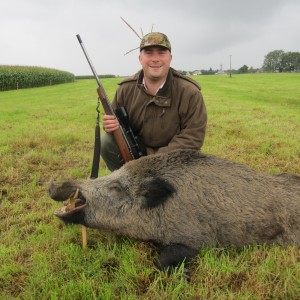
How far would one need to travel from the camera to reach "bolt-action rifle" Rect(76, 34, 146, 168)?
202 inches

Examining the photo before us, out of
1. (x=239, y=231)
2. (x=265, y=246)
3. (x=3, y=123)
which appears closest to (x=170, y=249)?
(x=239, y=231)

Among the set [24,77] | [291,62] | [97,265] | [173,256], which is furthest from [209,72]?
[97,265]

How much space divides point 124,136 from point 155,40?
4.44ft

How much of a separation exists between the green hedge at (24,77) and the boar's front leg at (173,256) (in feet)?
144

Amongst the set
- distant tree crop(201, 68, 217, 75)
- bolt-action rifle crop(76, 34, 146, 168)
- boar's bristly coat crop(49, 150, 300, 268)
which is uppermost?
bolt-action rifle crop(76, 34, 146, 168)

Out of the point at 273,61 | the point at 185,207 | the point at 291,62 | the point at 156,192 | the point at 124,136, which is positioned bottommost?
the point at 185,207

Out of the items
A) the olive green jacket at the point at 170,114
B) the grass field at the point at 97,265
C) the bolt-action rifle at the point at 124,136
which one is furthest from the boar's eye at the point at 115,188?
the olive green jacket at the point at 170,114

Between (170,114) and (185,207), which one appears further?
(170,114)

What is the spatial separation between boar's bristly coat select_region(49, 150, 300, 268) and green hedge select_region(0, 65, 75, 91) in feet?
142

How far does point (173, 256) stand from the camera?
11.6ft

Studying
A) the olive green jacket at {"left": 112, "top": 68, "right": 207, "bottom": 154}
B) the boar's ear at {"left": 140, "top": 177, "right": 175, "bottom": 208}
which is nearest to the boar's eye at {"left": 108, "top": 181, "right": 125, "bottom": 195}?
the boar's ear at {"left": 140, "top": 177, "right": 175, "bottom": 208}

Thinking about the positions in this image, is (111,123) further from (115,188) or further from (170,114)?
(115,188)

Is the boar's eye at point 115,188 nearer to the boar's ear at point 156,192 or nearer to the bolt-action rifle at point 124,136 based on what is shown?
the boar's ear at point 156,192

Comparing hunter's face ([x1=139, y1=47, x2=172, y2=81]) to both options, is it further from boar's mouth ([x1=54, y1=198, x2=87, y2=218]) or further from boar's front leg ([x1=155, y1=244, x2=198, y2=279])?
boar's front leg ([x1=155, y1=244, x2=198, y2=279])
